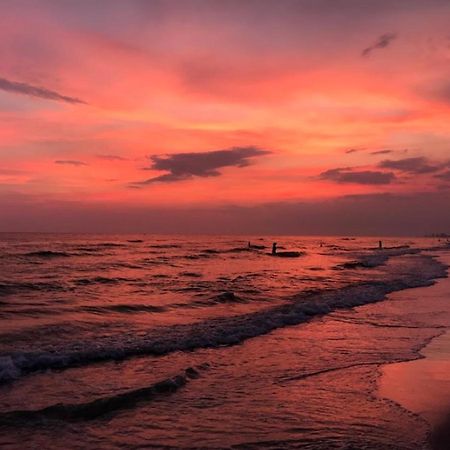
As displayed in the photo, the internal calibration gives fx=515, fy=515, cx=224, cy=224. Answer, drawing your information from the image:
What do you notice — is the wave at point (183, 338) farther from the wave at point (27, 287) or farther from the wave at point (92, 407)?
the wave at point (27, 287)

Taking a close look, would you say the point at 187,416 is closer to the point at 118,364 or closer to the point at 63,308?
the point at 118,364

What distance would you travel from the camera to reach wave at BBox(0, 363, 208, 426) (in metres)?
7.27

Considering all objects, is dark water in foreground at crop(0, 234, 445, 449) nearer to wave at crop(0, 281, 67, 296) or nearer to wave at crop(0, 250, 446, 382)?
wave at crop(0, 250, 446, 382)

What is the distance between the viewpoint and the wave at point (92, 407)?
7266 mm

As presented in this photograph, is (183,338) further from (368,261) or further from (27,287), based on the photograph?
(368,261)

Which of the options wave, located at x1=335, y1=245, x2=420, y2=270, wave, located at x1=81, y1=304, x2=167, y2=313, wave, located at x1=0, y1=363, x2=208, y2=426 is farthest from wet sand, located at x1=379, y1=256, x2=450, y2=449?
wave, located at x1=335, y1=245, x2=420, y2=270

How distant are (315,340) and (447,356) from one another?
3.42 metres

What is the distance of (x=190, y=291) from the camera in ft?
81.3

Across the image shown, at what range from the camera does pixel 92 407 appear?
7738 mm

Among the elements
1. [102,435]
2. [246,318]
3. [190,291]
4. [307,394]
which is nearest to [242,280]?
[190,291]

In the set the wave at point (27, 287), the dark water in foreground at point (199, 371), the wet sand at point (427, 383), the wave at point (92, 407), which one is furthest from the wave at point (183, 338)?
the wave at point (27, 287)

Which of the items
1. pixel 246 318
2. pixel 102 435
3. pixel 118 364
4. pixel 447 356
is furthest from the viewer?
pixel 246 318

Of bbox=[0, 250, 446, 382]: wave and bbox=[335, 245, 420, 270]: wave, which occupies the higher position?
bbox=[335, 245, 420, 270]: wave

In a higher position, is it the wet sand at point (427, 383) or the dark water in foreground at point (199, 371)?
the wet sand at point (427, 383)
